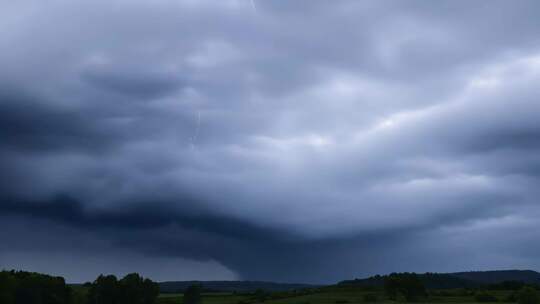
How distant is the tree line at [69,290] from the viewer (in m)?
164

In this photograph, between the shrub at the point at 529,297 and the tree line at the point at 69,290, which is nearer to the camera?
the tree line at the point at 69,290

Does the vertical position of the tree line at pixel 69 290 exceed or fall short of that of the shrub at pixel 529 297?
it exceeds it

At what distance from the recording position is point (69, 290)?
18088 cm

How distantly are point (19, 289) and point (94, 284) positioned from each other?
3010cm

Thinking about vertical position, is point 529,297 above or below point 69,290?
below

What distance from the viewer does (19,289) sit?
16562 cm

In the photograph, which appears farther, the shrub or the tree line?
the shrub

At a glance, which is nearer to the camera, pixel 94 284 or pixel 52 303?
pixel 52 303

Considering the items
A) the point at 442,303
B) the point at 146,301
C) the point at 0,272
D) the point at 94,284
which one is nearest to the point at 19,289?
the point at 0,272

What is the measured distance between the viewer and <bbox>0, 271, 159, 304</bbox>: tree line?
164 metres

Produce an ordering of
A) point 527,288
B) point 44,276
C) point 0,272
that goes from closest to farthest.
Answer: point 0,272 → point 44,276 → point 527,288

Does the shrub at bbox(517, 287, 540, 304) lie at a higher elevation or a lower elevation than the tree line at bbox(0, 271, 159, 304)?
lower

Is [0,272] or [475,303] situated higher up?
[0,272]

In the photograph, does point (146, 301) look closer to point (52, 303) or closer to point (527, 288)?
point (52, 303)
